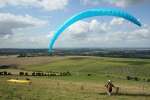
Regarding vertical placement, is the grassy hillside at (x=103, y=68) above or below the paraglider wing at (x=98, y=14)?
below

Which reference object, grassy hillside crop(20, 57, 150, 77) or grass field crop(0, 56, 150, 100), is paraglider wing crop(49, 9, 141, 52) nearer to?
grass field crop(0, 56, 150, 100)

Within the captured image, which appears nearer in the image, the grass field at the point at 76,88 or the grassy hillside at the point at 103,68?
the grass field at the point at 76,88

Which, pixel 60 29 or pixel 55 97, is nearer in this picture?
pixel 55 97

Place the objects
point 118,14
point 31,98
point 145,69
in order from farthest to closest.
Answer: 1. point 145,69
2. point 118,14
3. point 31,98

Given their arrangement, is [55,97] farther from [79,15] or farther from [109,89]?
[79,15]

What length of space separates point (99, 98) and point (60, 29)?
759 centimetres

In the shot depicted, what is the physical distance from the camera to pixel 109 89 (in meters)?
27.7

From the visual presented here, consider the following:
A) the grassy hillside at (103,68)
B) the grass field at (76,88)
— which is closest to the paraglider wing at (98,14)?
the grass field at (76,88)

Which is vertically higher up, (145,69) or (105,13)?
(105,13)

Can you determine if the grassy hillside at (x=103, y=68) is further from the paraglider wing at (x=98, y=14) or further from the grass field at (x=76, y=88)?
the paraglider wing at (x=98, y=14)

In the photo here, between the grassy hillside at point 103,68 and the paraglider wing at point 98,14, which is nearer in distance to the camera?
the paraglider wing at point 98,14

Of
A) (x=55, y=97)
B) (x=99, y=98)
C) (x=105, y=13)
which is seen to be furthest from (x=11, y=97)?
(x=105, y=13)

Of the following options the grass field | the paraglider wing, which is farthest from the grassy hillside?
the paraglider wing

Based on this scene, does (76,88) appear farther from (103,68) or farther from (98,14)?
(103,68)
